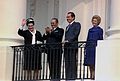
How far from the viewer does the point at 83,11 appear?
54.2 ft

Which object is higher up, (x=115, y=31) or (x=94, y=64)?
(x=115, y=31)

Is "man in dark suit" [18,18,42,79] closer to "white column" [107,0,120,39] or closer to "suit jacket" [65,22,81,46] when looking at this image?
"suit jacket" [65,22,81,46]

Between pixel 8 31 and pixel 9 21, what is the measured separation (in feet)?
0.87

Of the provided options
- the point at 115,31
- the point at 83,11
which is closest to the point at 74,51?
the point at 115,31

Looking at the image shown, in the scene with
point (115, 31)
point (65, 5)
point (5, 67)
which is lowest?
point (5, 67)

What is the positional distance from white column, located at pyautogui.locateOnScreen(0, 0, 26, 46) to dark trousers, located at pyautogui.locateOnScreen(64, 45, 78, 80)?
171cm

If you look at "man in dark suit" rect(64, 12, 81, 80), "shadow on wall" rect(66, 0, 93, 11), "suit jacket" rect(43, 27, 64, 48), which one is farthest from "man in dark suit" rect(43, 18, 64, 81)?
"shadow on wall" rect(66, 0, 93, 11)

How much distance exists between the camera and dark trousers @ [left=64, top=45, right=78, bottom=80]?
512 inches

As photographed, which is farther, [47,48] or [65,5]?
[65,5]

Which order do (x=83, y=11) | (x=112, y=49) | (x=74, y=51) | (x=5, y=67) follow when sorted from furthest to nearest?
(x=83, y=11), (x=5, y=67), (x=74, y=51), (x=112, y=49)

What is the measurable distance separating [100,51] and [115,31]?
27.6 inches

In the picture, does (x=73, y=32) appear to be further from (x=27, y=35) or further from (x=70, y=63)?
(x=27, y=35)

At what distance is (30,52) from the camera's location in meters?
13.8

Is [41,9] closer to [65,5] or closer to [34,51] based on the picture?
[65,5]
